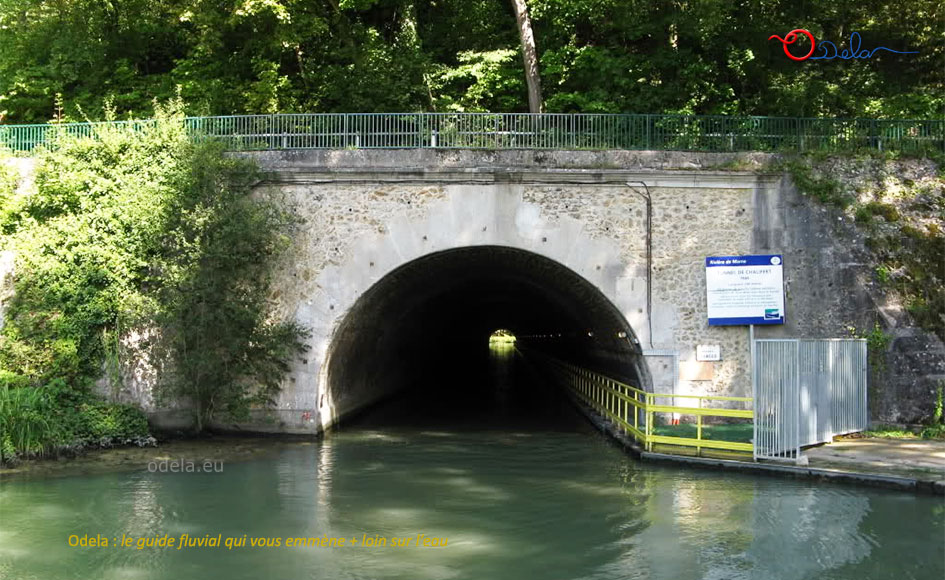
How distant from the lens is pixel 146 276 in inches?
640

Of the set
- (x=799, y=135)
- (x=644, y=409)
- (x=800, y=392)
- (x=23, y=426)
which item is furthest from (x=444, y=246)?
(x=23, y=426)

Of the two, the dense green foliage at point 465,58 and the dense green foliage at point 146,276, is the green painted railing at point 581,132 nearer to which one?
the dense green foliage at point 146,276

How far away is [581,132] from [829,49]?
1153cm

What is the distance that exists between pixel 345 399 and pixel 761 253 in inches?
398

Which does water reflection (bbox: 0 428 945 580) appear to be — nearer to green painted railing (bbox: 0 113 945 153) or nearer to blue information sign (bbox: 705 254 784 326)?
blue information sign (bbox: 705 254 784 326)

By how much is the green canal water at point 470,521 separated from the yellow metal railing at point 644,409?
65 centimetres

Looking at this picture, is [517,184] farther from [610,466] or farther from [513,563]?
[513,563]

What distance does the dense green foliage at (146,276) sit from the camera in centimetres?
1548

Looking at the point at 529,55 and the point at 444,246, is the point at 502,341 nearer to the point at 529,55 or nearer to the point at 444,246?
the point at 529,55

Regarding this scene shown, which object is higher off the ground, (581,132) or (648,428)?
(581,132)

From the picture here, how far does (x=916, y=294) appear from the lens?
1573 cm

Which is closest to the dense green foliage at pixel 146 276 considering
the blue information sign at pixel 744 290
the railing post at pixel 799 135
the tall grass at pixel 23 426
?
the tall grass at pixel 23 426

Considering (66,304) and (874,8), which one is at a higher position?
(874,8)

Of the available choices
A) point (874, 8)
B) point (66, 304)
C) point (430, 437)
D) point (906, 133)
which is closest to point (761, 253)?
point (906, 133)
